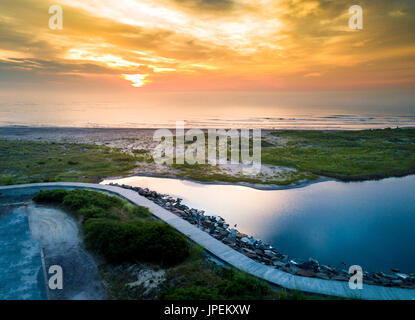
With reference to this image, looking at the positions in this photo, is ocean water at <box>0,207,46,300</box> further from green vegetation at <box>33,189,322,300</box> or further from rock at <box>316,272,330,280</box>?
rock at <box>316,272,330,280</box>

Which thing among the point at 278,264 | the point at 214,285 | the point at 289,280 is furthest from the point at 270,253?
the point at 214,285

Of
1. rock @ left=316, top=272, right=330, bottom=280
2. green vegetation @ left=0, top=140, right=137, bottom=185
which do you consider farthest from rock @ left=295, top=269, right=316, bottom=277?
green vegetation @ left=0, top=140, right=137, bottom=185

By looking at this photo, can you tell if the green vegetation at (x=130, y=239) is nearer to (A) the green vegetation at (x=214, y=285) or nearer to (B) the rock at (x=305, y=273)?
(A) the green vegetation at (x=214, y=285)

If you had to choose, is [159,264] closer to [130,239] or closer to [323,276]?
[130,239]

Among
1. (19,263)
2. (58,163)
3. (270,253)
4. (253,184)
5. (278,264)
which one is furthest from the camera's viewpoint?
(58,163)

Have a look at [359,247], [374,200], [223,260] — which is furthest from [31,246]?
[374,200]

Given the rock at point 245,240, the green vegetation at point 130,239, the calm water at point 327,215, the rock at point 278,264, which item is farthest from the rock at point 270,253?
the green vegetation at point 130,239
